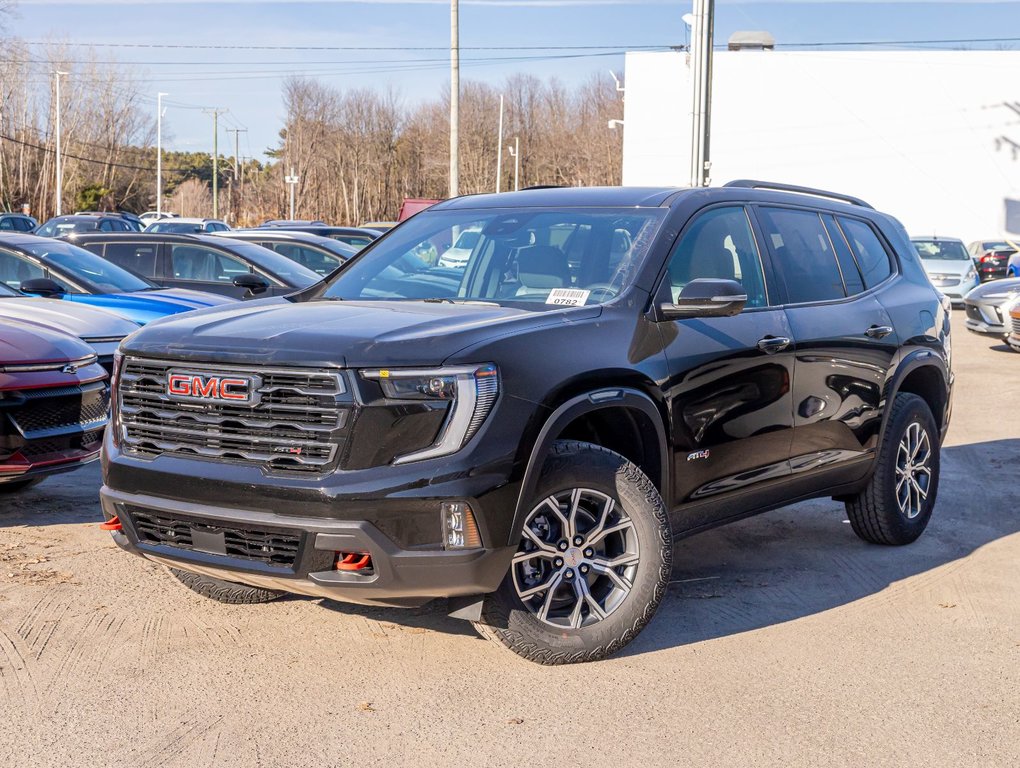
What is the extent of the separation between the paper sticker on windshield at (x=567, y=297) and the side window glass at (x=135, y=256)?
9.41 m

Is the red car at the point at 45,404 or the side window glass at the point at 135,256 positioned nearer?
the red car at the point at 45,404

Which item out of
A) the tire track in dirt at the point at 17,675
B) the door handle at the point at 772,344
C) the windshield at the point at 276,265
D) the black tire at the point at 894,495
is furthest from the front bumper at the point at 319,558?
the windshield at the point at 276,265

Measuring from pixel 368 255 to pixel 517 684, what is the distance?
2.48 metres

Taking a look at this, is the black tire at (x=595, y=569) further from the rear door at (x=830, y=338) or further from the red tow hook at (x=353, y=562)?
the rear door at (x=830, y=338)

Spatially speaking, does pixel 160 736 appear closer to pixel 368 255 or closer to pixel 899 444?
pixel 368 255

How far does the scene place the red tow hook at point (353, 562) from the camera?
4.20 meters

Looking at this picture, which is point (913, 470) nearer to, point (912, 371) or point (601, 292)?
point (912, 371)

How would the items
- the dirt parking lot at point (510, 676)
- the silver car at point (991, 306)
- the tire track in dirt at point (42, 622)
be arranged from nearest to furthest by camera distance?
the dirt parking lot at point (510, 676)
the tire track in dirt at point (42, 622)
the silver car at point (991, 306)

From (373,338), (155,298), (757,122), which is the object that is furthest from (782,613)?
(757,122)

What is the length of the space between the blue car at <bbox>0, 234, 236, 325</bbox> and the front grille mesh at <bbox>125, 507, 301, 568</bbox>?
6.47m

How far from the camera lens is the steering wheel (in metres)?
5.07

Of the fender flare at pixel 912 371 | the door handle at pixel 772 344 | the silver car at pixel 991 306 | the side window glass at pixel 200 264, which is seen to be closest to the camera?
the door handle at pixel 772 344

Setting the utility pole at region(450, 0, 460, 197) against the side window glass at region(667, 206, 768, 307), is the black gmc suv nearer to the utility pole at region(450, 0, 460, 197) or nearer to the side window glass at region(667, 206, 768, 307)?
the side window glass at region(667, 206, 768, 307)

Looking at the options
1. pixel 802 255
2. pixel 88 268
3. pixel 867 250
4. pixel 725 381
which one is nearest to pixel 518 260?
pixel 725 381
